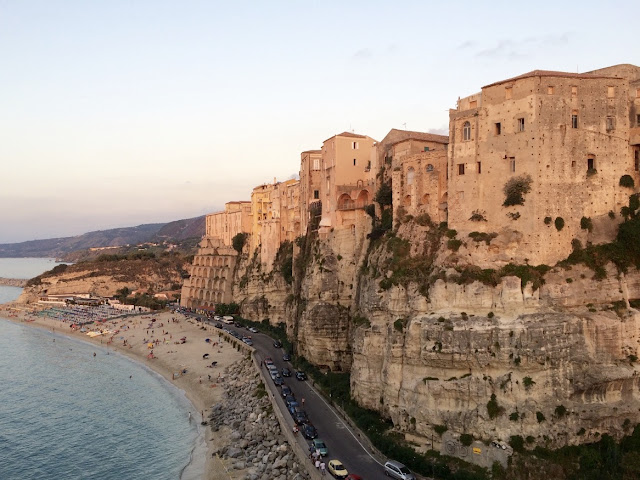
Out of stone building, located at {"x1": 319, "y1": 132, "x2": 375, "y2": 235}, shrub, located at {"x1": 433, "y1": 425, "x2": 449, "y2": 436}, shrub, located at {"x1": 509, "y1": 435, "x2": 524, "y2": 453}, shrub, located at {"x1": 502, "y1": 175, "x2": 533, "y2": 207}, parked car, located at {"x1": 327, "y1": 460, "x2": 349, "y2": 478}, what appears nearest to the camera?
shrub, located at {"x1": 509, "y1": 435, "x2": 524, "y2": 453}

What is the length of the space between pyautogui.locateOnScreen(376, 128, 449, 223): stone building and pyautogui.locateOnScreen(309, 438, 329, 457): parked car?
53.9ft

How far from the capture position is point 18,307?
11912 cm

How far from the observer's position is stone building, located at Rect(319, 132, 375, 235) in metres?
51.1

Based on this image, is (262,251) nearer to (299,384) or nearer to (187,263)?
(299,384)

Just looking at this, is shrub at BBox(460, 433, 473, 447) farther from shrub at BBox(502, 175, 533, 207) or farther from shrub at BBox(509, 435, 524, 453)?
shrub at BBox(502, 175, 533, 207)

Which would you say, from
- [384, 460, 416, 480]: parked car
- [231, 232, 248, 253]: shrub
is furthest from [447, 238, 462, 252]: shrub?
[231, 232, 248, 253]: shrub

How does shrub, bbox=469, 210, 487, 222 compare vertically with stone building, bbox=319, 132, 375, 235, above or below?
below

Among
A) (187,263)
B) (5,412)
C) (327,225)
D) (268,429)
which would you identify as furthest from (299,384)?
(187,263)

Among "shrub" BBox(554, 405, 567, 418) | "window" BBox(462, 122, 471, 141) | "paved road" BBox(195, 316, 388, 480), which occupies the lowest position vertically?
"paved road" BBox(195, 316, 388, 480)

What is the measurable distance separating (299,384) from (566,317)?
2429 cm

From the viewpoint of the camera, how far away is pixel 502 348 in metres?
29.4

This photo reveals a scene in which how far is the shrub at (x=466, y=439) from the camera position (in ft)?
95.2

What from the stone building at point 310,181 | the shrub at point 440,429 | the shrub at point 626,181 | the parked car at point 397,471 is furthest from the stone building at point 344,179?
the parked car at point 397,471

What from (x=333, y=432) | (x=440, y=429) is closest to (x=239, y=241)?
(x=333, y=432)
